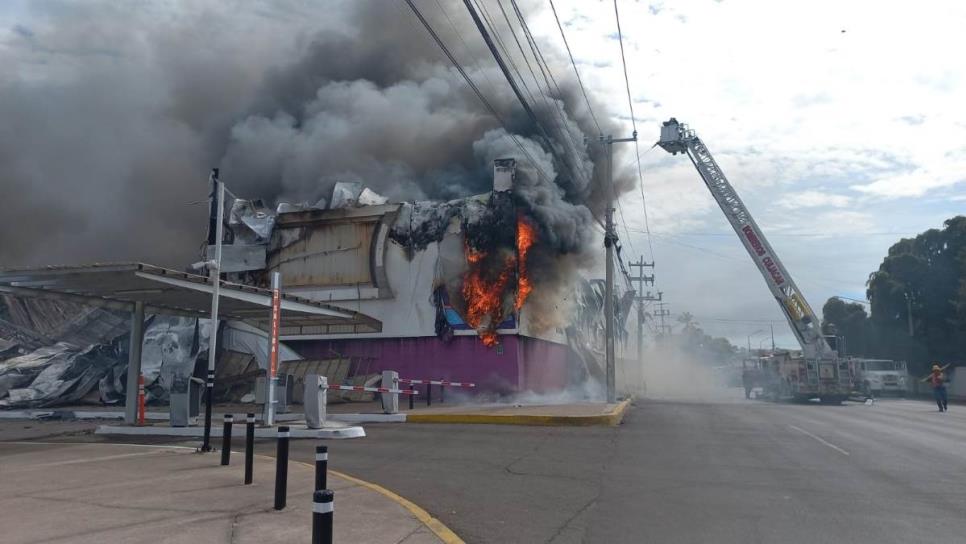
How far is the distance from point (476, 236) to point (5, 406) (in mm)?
15968

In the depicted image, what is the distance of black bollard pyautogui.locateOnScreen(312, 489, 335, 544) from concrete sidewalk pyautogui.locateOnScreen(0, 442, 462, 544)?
185 centimetres

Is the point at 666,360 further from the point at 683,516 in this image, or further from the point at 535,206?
the point at 683,516

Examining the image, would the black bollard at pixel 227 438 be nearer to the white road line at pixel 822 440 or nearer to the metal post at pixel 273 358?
the metal post at pixel 273 358

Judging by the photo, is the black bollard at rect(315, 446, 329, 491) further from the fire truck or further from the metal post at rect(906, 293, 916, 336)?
the metal post at rect(906, 293, 916, 336)

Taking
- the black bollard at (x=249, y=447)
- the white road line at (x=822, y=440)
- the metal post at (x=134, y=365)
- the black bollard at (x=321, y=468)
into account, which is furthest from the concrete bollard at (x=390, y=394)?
the black bollard at (x=321, y=468)

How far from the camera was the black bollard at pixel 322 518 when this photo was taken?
137 inches

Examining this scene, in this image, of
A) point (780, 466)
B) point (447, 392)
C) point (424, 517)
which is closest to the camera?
point (424, 517)

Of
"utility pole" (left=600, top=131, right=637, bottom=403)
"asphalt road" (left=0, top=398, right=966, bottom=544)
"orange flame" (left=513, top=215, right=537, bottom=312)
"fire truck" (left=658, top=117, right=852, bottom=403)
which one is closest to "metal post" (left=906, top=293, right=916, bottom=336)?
"fire truck" (left=658, top=117, right=852, bottom=403)

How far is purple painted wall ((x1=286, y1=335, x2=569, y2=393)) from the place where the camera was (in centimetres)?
2430

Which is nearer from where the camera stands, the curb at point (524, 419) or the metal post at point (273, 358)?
the metal post at point (273, 358)

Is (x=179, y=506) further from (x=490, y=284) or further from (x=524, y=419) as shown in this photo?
(x=490, y=284)

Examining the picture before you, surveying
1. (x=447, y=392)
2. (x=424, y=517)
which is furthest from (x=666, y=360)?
(x=424, y=517)

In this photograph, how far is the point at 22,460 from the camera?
9500 mm

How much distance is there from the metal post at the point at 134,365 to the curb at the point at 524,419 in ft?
18.1
